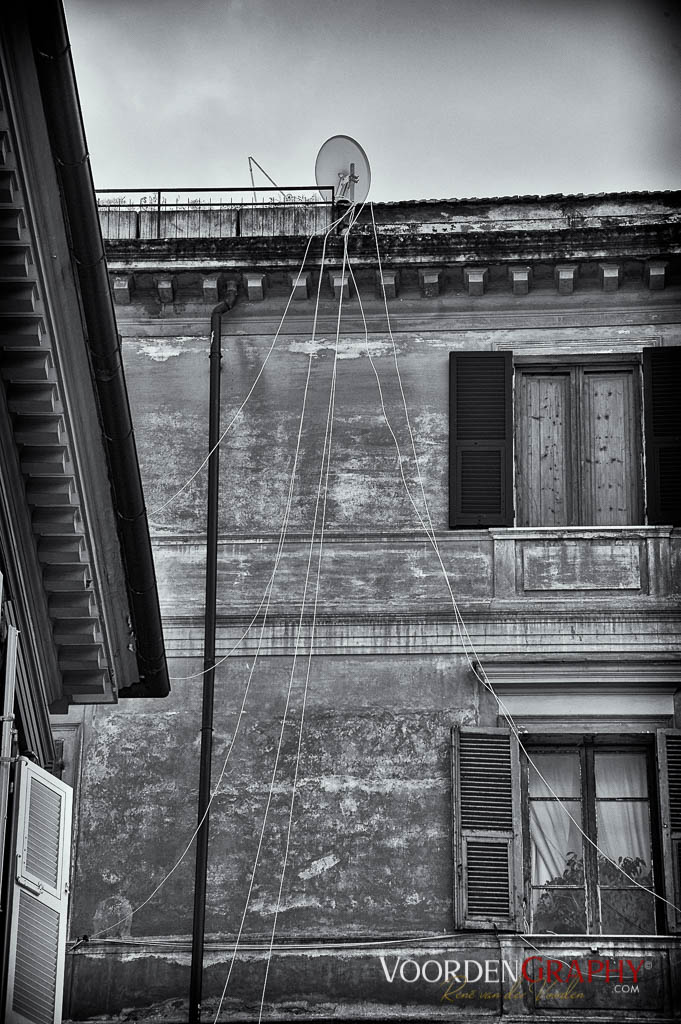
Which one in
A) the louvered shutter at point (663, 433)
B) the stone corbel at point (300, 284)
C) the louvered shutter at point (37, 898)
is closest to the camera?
the louvered shutter at point (37, 898)

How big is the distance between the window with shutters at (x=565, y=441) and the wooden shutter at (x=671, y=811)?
220 centimetres

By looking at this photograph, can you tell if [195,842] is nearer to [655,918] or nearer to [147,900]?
[147,900]

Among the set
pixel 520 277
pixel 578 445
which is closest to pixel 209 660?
pixel 578 445

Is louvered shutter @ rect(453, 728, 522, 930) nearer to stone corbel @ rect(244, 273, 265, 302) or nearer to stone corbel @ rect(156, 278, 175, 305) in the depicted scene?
stone corbel @ rect(244, 273, 265, 302)

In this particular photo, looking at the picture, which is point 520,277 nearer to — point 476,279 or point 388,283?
point 476,279

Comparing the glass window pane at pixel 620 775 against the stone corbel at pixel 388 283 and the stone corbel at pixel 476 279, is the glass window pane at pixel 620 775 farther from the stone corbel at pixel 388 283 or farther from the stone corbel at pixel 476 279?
the stone corbel at pixel 388 283

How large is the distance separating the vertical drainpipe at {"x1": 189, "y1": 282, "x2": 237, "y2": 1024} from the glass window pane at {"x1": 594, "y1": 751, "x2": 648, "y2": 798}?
365cm

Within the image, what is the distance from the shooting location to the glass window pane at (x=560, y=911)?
17.1 meters

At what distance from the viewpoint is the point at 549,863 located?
17.4m

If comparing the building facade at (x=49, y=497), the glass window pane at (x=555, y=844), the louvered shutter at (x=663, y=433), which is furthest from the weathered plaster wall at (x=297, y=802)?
the building facade at (x=49, y=497)

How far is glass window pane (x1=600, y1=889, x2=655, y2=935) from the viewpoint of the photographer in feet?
56.1

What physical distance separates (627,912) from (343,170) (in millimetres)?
7998

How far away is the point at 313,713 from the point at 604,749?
2.75 meters

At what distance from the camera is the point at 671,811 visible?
1725 centimetres
